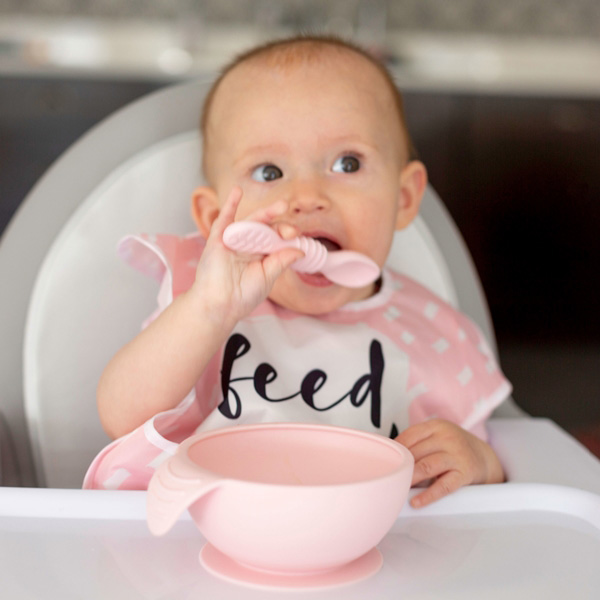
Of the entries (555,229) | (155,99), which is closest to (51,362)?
(155,99)

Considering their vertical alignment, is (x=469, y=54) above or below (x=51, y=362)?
above

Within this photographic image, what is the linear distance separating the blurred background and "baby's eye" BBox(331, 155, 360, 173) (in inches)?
64.5

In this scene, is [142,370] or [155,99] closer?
[142,370]

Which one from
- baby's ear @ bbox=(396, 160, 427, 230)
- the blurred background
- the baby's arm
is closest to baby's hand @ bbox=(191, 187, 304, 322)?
the baby's arm

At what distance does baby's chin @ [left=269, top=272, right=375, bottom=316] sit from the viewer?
0.83m

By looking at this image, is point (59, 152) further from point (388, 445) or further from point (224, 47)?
point (388, 445)

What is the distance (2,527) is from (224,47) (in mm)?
2340

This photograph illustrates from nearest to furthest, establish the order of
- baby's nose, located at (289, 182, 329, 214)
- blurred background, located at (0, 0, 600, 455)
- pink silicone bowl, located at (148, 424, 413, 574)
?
pink silicone bowl, located at (148, 424, 413, 574) < baby's nose, located at (289, 182, 329, 214) < blurred background, located at (0, 0, 600, 455)

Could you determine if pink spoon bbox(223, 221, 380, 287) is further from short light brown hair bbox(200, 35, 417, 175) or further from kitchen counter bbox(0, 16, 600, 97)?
kitchen counter bbox(0, 16, 600, 97)

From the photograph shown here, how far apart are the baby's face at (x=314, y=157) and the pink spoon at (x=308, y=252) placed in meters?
0.04

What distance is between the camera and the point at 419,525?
1.89ft

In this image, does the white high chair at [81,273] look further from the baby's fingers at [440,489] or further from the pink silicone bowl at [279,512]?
the pink silicone bowl at [279,512]

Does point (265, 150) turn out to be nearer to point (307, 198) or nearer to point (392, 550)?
point (307, 198)

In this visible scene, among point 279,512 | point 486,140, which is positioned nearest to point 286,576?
point 279,512
